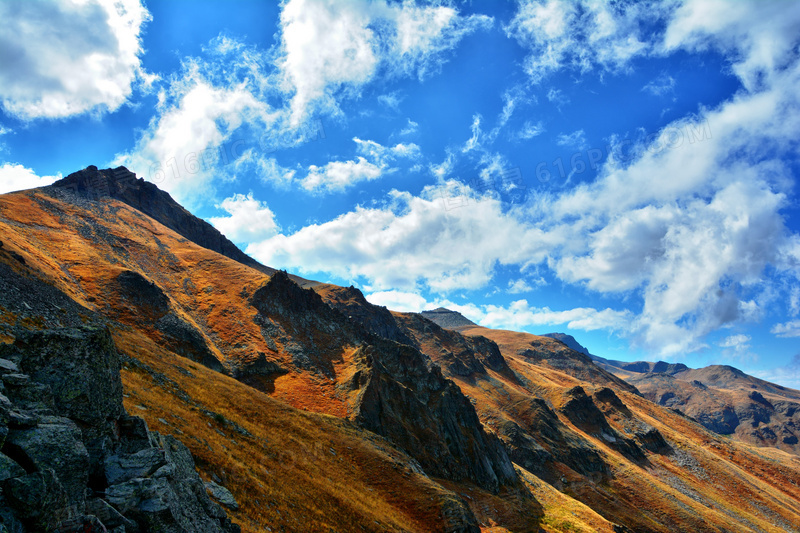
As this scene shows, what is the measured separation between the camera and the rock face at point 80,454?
8258mm

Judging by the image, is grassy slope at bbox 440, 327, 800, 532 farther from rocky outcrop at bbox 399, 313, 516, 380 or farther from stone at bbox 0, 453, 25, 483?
stone at bbox 0, 453, 25, 483

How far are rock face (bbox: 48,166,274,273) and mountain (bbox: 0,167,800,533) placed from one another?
108 centimetres

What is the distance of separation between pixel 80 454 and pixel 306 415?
35561 mm

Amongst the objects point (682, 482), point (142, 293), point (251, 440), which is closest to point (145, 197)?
point (142, 293)

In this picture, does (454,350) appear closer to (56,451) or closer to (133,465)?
(133,465)

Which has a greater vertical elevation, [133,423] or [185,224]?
[185,224]

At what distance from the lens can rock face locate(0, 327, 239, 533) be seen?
8258 millimetres

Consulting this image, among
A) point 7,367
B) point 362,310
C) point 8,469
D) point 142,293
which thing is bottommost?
point 8,469

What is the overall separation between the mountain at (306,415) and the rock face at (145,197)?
1076mm

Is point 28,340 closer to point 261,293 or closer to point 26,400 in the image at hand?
point 26,400

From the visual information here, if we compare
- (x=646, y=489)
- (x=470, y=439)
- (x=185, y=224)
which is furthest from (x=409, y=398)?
(x=185, y=224)

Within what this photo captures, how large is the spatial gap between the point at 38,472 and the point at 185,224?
153055 millimetres

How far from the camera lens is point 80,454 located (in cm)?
961

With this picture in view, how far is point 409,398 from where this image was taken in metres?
59.7
